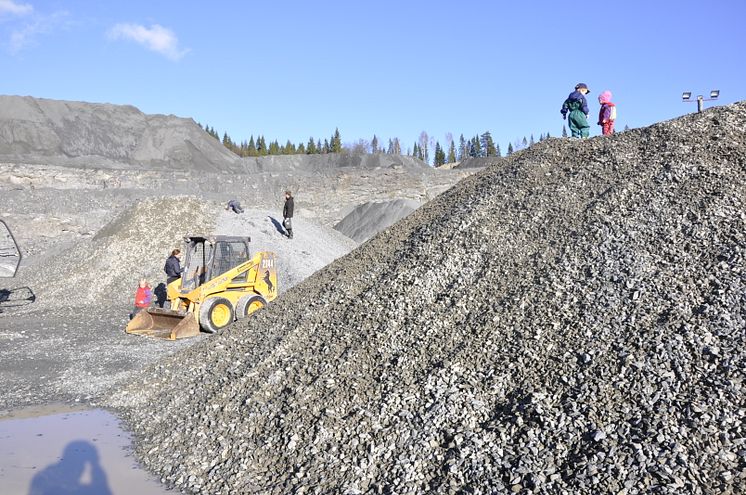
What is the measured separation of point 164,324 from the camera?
465 inches

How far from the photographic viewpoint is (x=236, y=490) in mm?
5086

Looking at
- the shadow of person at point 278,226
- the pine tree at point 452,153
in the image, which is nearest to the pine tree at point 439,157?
the pine tree at point 452,153

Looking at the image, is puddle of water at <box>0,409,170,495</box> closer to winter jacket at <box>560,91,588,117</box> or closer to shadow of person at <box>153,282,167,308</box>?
shadow of person at <box>153,282,167,308</box>

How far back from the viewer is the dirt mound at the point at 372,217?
26.4 meters

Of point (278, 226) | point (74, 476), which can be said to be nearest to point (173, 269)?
point (278, 226)

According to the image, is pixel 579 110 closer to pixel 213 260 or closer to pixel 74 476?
pixel 213 260

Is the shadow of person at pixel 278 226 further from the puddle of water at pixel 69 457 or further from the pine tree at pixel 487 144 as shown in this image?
the pine tree at pixel 487 144

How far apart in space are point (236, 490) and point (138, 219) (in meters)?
15.6

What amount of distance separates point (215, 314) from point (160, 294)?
204 inches

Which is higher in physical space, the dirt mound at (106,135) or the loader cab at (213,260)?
the dirt mound at (106,135)

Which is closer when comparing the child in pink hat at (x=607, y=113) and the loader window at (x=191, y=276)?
the child in pink hat at (x=607, y=113)

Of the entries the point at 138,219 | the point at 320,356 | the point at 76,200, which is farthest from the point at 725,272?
the point at 76,200

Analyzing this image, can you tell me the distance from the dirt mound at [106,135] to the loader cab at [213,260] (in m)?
29.4

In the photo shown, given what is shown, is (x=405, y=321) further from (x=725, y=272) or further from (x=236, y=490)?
(x=725, y=272)
